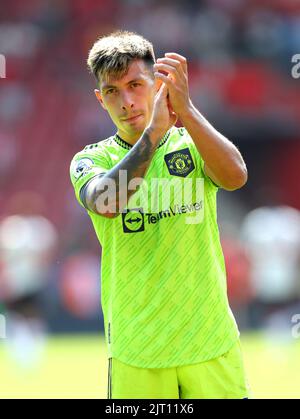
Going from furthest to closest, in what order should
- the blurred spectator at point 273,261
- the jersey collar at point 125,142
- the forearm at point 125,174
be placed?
1. the blurred spectator at point 273,261
2. the jersey collar at point 125,142
3. the forearm at point 125,174

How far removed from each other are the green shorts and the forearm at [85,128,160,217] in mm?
678

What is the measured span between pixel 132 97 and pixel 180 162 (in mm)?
324

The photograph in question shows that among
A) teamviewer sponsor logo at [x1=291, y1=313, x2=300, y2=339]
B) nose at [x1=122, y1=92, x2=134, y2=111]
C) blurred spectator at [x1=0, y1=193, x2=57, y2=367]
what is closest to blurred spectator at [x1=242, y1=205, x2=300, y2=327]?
teamviewer sponsor logo at [x1=291, y1=313, x2=300, y2=339]

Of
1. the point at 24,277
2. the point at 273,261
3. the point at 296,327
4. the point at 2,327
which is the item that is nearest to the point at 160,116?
the point at 2,327

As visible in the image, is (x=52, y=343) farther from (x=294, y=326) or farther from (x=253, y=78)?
(x=253, y=78)

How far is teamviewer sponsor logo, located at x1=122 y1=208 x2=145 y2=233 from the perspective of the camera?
11.9 ft

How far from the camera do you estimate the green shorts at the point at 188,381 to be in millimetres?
3561

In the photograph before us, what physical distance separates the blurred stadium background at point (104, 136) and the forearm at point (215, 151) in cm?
969

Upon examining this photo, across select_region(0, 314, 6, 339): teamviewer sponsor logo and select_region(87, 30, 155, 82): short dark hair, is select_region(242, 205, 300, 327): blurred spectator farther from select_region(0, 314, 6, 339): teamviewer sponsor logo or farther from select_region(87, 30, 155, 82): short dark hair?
select_region(87, 30, 155, 82): short dark hair

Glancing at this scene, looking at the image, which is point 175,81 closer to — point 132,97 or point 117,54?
point 132,97

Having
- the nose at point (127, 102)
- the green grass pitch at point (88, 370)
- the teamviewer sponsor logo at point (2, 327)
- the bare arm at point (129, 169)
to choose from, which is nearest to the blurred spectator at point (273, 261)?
the green grass pitch at point (88, 370)

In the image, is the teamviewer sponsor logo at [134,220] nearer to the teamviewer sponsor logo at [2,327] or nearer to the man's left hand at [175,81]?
the man's left hand at [175,81]

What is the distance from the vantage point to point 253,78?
19.9 meters
